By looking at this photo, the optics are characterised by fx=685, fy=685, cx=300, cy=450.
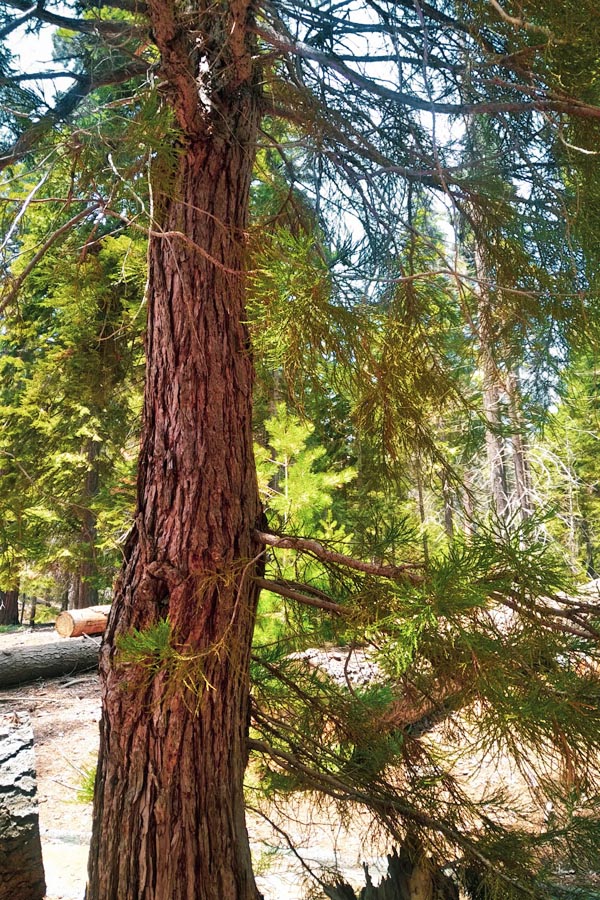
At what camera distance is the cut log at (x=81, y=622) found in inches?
330

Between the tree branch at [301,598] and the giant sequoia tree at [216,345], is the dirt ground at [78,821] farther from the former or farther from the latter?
the tree branch at [301,598]

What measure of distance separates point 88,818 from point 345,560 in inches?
154

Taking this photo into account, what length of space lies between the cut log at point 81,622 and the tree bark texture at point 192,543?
20.7ft

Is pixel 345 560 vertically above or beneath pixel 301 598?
above

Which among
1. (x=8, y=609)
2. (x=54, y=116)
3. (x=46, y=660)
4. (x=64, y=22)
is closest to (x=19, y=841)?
(x=54, y=116)

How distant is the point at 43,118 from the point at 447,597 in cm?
216

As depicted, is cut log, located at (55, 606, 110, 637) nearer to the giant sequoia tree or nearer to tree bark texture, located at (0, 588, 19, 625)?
tree bark texture, located at (0, 588, 19, 625)

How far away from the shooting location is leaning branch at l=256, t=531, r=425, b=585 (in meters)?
2.12

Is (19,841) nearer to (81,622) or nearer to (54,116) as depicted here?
(54,116)

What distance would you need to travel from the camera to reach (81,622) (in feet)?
27.5

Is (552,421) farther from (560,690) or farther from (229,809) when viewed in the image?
(229,809)

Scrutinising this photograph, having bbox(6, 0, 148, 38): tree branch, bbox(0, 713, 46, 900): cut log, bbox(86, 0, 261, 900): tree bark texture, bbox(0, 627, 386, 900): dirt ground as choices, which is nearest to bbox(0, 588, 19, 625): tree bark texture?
bbox(0, 627, 386, 900): dirt ground

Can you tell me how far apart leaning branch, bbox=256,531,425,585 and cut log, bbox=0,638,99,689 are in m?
5.77

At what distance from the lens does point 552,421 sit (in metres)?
3.43
